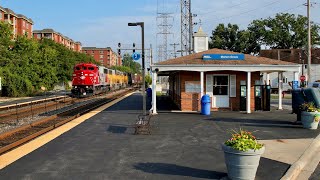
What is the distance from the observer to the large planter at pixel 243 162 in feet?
23.1

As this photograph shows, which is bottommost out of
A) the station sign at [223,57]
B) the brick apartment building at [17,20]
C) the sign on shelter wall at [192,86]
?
the sign on shelter wall at [192,86]

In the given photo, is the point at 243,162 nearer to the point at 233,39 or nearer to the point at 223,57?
the point at 223,57

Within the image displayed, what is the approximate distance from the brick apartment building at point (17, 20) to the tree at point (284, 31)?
195 feet

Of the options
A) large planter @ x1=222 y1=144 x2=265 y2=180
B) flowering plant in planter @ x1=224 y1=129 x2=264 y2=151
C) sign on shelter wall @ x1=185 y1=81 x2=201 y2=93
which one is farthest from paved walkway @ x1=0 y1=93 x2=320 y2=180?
sign on shelter wall @ x1=185 y1=81 x2=201 y2=93

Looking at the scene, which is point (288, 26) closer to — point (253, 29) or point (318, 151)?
point (253, 29)

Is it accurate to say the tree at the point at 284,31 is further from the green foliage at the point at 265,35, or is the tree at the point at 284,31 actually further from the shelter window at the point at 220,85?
the shelter window at the point at 220,85

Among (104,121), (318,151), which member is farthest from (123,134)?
(318,151)

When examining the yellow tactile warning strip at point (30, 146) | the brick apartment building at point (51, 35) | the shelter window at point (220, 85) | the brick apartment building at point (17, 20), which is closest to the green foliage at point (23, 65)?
the shelter window at point (220, 85)

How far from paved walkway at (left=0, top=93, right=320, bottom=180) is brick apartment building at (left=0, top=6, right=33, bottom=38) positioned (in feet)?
296

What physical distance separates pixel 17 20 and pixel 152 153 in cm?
10618

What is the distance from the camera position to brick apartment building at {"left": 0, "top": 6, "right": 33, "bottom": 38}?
9656 centimetres

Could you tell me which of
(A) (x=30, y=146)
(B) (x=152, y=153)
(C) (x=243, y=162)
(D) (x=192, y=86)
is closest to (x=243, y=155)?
(C) (x=243, y=162)

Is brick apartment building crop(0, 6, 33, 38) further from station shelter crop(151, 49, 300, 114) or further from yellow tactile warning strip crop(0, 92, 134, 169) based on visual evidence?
yellow tactile warning strip crop(0, 92, 134, 169)

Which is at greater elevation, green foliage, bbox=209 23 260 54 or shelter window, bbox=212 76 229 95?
green foliage, bbox=209 23 260 54
